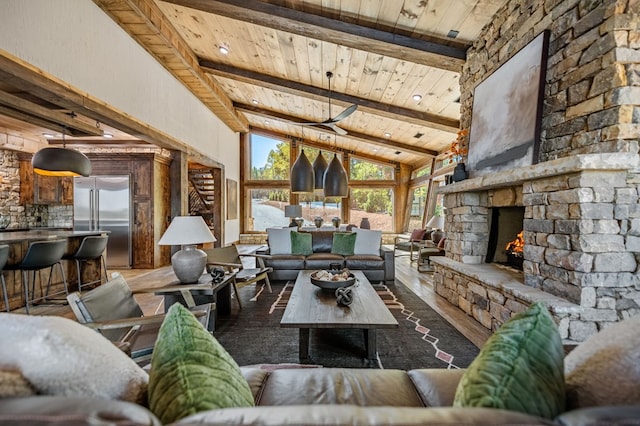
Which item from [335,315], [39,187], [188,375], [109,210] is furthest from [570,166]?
[39,187]

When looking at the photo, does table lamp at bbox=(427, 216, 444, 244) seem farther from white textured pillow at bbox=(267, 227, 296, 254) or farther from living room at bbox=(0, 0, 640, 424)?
white textured pillow at bbox=(267, 227, 296, 254)

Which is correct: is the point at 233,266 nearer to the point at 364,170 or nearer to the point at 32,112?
the point at 32,112

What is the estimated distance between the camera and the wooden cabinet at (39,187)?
6.54 m

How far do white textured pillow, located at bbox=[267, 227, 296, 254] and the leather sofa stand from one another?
0.13 metres

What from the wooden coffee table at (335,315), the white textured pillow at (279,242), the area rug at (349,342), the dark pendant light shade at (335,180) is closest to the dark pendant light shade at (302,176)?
the dark pendant light shade at (335,180)

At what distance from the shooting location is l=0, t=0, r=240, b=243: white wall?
8.82 feet

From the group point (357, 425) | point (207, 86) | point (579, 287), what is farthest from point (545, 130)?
point (207, 86)

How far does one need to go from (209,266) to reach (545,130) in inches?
154

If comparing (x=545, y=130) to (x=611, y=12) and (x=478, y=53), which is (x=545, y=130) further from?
(x=478, y=53)

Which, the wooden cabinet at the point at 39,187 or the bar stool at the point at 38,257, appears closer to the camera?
the bar stool at the point at 38,257

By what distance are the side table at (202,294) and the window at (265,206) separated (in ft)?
24.4

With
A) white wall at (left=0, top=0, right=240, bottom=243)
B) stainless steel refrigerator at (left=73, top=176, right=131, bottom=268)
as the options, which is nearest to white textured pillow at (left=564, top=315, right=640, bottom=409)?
white wall at (left=0, top=0, right=240, bottom=243)

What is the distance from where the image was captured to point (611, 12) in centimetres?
214

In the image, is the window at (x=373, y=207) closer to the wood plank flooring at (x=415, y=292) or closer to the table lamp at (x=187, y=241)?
the wood plank flooring at (x=415, y=292)
